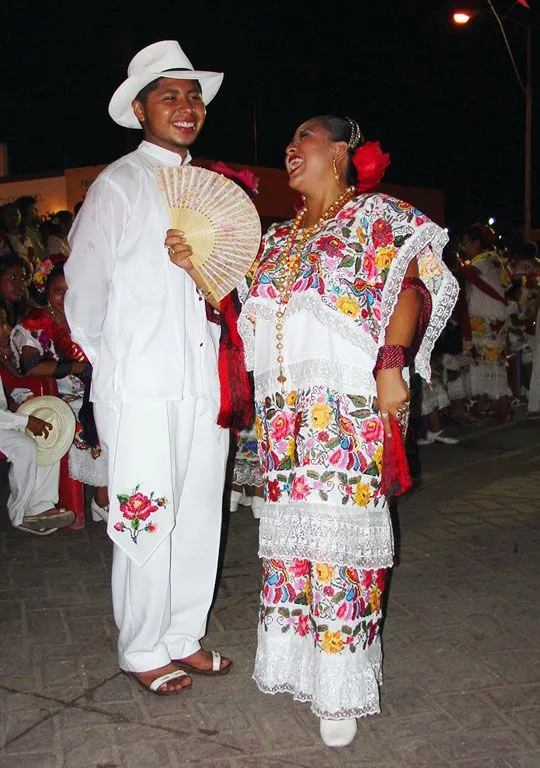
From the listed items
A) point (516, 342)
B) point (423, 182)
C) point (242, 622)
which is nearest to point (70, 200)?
point (516, 342)

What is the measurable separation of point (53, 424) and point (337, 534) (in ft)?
9.10

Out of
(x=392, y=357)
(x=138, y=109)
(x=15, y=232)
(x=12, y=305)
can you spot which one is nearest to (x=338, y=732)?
(x=392, y=357)

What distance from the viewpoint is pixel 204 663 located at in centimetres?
315

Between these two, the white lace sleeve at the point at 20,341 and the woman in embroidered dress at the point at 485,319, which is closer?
the white lace sleeve at the point at 20,341

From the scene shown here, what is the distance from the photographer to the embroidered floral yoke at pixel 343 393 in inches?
103

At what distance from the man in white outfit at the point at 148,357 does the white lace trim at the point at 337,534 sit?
454 millimetres

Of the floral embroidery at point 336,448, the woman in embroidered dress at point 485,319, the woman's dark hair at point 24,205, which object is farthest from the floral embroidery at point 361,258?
the woman's dark hair at point 24,205

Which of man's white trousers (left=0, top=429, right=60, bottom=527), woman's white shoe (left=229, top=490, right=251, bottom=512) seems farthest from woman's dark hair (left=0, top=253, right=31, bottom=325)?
woman's white shoe (left=229, top=490, right=251, bottom=512)

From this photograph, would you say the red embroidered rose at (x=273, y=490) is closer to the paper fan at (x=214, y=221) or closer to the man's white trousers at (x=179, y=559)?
the man's white trousers at (x=179, y=559)

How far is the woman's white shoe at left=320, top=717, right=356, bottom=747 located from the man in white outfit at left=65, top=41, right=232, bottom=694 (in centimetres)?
59

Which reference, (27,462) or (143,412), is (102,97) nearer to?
(27,462)

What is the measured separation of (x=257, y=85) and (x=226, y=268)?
782 inches

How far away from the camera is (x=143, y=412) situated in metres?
2.82

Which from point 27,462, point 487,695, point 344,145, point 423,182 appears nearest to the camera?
point 344,145
